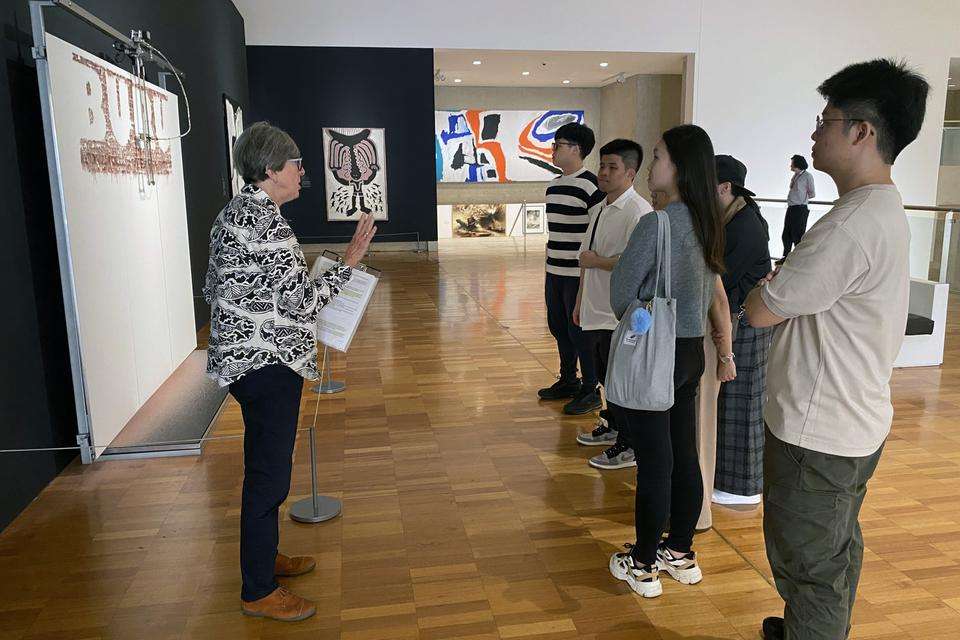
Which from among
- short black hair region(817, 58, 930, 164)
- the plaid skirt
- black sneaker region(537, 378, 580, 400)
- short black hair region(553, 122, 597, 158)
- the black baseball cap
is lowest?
black sneaker region(537, 378, 580, 400)

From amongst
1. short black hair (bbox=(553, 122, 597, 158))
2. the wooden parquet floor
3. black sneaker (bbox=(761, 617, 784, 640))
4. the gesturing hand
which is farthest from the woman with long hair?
short black hair (bbox=(553, 122, 597, 158))

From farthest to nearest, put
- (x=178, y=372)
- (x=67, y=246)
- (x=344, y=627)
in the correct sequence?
1. (x=178, y=372)
2. (x=67, y=246)
3. (x=344, y=627)

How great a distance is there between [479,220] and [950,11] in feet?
36.9

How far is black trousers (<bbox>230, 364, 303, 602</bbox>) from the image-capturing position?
7.30ft

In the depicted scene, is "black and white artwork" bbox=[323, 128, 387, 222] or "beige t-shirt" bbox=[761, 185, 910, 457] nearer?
"beige t-shirt" bbox=[761, 185, 910, 457]

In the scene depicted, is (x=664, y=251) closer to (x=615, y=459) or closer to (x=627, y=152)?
(x=627, y=152)

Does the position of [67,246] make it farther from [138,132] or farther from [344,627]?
[344,627]

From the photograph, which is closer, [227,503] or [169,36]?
[227,503]

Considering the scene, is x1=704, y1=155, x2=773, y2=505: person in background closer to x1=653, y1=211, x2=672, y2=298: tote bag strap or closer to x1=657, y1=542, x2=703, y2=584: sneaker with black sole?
x1=657, y1=542, x2=703, y2=584: sneaker with black sole

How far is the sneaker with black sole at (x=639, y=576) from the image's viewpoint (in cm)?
252

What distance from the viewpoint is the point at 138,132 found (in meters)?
4.59

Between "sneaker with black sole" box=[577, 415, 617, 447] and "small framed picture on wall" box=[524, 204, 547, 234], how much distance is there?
15368mm

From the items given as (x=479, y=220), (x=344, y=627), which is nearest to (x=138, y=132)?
(x=344, y=627)

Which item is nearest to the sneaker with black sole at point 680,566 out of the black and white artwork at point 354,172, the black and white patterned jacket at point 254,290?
the black and white patterned jacket at point 254,290
